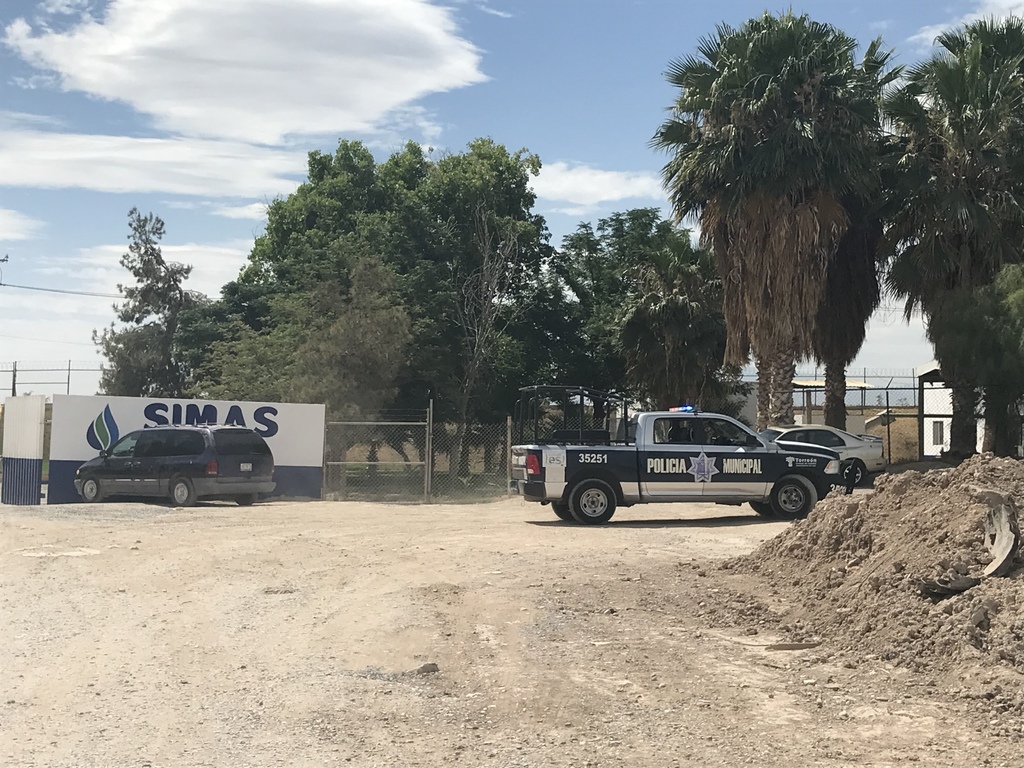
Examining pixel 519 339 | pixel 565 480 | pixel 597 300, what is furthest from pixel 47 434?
pixel 597 300

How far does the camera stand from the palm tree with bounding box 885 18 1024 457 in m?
24.4

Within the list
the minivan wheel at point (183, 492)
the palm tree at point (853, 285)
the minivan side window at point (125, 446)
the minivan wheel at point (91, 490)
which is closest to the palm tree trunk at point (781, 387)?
the palm tree at point (853, 285)

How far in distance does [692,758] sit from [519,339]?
91.2 ft

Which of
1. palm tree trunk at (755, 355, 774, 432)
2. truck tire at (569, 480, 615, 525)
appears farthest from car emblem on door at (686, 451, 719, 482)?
palm tree trunk at (755, 355, 774, 432)

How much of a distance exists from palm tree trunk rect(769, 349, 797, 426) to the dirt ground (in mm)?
13534

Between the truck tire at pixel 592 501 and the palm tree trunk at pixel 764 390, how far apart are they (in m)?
10.6

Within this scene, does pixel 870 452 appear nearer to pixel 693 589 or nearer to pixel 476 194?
pixel 476 194

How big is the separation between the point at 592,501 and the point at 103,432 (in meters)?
10.7

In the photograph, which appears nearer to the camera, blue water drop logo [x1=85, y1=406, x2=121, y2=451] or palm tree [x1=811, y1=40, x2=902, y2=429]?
blue water drop logo [x1=85, y1=406, x2=121, y2=451]

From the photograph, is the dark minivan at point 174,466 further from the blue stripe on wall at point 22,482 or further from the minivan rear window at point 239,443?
the blue stripe on wall at point 22,482

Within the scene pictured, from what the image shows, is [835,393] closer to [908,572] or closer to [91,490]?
[91,490]

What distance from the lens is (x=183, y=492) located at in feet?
68.2

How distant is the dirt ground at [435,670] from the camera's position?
19.4 ft

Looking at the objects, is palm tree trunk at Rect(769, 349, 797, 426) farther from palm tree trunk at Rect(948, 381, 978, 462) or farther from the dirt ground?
the dirt ground
